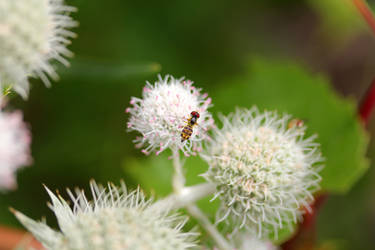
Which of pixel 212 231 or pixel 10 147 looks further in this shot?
pixel 10 147

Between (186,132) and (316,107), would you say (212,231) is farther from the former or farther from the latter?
(316,107)

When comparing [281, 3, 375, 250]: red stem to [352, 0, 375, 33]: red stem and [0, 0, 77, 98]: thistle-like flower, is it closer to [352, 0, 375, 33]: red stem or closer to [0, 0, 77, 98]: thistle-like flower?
[352, 0, 375, 33]: red stem

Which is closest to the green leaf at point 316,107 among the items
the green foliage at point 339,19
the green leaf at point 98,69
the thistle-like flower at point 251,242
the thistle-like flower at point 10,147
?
the thistle-like flower at point 251,242

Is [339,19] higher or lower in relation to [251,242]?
higher

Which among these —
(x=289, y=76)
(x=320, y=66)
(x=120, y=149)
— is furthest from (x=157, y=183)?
(x=320, y=66)

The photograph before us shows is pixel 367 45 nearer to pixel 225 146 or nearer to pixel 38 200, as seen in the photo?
pixel 225 146

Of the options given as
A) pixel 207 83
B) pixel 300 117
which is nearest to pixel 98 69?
pixel 207 83

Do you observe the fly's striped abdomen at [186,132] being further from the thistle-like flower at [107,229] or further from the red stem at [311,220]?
the red stem at [311,220]
